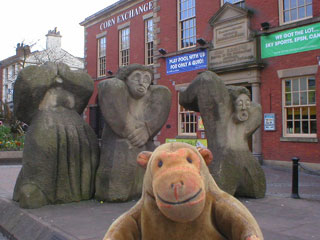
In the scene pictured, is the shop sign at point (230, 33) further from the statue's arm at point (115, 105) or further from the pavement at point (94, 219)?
the statue's arm at point (115, 105)

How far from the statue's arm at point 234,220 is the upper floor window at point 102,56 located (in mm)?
19100

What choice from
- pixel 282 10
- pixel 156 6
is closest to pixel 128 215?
pixel 282 10

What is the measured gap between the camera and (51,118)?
4.86m

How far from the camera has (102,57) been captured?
68.6ft

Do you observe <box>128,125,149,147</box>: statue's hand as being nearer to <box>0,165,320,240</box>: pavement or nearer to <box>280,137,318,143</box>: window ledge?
<box>0,165,320,240</box>: pavement

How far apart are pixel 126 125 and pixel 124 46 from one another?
15.0 meters

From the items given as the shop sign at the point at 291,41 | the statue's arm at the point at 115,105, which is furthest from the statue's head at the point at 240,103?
the shop sign at the point at 291,41

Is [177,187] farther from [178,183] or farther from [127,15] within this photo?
[127,15]

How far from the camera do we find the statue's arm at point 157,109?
503cm

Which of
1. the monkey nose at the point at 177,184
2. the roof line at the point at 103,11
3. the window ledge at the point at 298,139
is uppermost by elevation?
the roof line at the point at 103,11

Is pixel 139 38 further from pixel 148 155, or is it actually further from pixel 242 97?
pixel 148 155

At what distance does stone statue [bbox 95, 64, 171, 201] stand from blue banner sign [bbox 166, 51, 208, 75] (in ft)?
30.3

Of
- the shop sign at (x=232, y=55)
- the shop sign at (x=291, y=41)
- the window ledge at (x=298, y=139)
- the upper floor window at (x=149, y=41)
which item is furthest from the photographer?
the upper floor window at (x=149, y=41)

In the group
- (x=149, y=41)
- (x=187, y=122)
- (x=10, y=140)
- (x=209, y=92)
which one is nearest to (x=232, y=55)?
(x=187, y=122)
